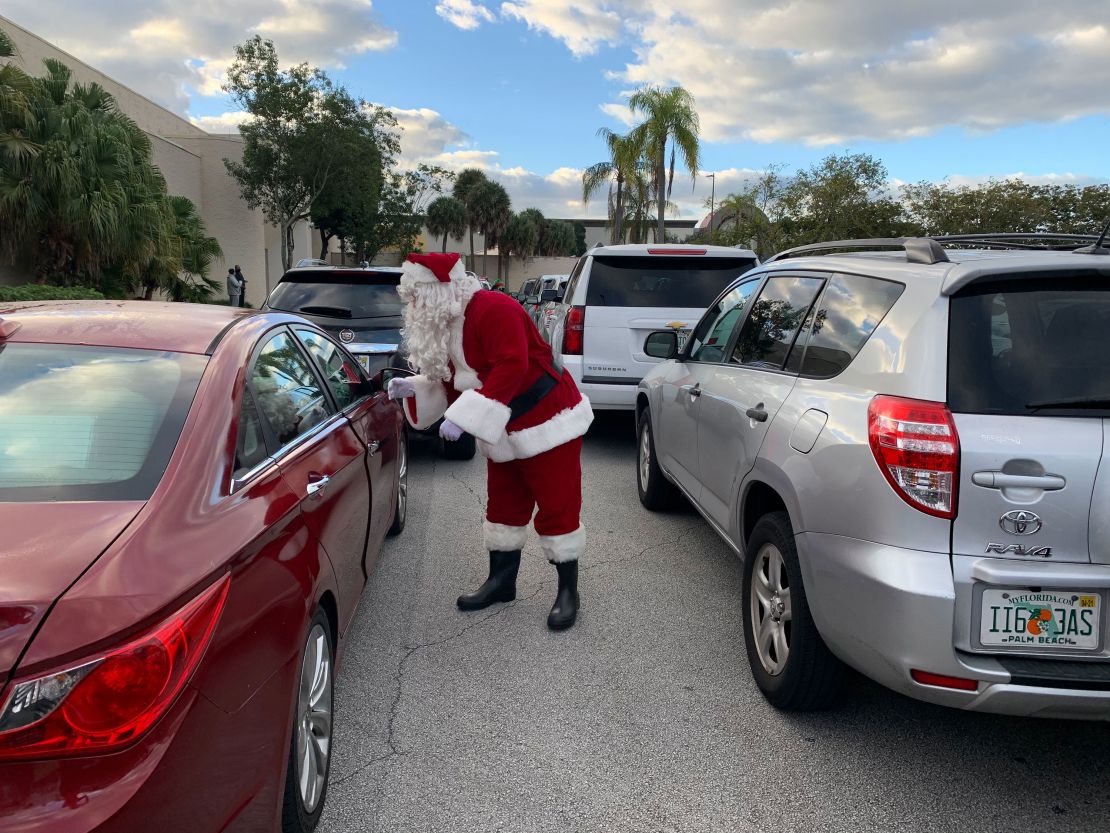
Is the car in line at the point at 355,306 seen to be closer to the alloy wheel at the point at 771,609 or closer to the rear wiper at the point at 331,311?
the rear wiper at the point at 331,311

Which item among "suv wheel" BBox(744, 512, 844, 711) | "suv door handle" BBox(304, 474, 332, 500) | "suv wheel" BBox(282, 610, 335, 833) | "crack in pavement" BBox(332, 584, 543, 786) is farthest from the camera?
"suv wheel" BBox(744, 512, 844, 711)

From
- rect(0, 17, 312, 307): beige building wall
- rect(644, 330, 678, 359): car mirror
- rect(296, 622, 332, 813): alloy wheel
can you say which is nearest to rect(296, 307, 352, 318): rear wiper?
rect(644, 330, 678, 359): car mirror

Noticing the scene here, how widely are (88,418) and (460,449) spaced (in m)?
5.14

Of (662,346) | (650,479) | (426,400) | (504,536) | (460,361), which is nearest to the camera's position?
(460,361)

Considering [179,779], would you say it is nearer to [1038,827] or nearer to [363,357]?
[1038,827]

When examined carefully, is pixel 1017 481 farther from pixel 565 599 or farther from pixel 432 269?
pixel 432 269

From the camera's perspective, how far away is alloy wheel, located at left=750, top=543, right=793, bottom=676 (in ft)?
10.1

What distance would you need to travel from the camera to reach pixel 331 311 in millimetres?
6840

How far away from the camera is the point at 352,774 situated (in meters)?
2.71

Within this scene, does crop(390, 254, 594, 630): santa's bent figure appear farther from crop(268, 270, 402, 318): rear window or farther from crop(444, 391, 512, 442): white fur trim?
crop(268, 270, 402, 318): rear window

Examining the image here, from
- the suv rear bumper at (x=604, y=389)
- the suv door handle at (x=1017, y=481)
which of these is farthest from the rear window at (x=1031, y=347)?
the suv rear bumper at (x=604, y=389)

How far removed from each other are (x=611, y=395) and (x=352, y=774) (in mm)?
4811

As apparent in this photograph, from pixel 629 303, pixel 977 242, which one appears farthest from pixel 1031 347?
pixel 629 303

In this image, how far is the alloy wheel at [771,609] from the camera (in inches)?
121
